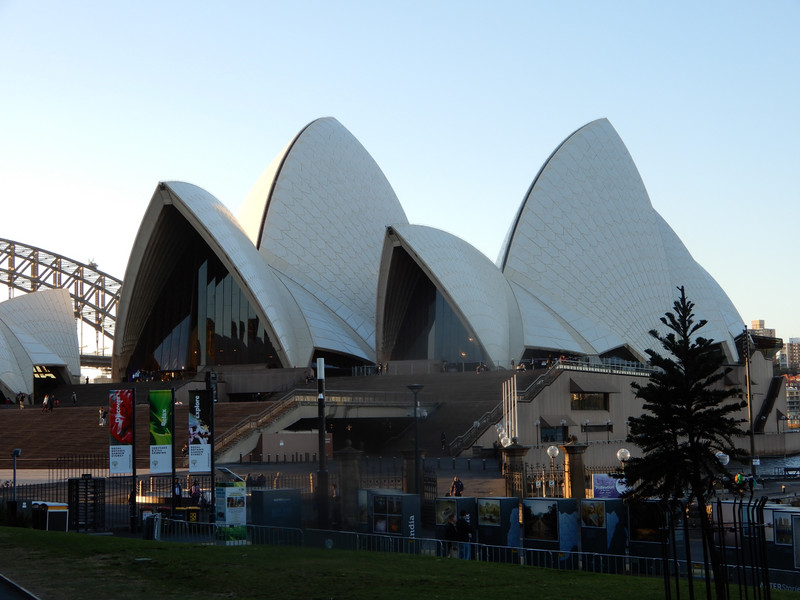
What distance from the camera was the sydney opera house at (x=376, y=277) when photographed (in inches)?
1854

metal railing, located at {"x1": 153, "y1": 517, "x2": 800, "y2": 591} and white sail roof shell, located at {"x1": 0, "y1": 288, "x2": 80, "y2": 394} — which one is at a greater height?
white sail roof shell, located at {"x1": 0, "y1": 288, "x2": 80, "y2": 394}

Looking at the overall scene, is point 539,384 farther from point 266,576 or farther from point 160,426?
point 266,576

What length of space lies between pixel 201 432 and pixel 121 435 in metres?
1.31

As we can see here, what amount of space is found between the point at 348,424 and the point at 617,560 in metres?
25.6

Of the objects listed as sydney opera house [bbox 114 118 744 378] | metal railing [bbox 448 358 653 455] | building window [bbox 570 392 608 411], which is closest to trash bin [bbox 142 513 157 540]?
metal railing [bbox 448 358 653 455]

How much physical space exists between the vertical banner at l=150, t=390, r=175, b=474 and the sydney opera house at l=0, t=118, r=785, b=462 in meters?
29.3

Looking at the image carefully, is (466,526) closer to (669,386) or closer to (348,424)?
(669,386)

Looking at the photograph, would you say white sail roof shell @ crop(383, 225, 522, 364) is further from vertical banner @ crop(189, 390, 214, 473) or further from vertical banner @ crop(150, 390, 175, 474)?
vertical banner @ crop(150, 390, 175, 474)

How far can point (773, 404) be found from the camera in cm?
5694

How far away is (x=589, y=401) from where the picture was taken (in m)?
42.0

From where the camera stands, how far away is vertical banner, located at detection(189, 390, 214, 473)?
55.7 feet

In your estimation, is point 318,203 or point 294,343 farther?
point 318,203

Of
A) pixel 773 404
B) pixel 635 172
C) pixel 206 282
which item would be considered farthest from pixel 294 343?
pixel 773 404

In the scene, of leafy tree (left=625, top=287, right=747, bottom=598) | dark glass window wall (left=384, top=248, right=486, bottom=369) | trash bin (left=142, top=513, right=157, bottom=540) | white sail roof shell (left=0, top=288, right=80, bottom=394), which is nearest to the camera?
leafy tree (left=625, top=287, right=747, bottom=598)
